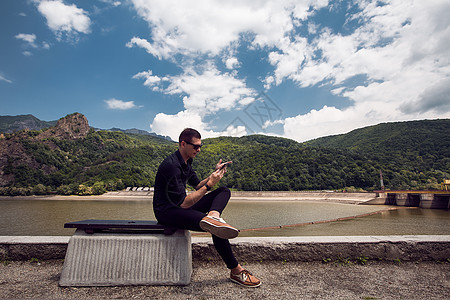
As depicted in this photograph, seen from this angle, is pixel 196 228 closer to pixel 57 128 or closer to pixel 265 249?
pixel 265 249

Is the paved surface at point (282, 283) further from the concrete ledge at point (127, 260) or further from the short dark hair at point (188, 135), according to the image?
the short dark hair at point (188, 135)

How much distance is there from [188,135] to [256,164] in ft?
275

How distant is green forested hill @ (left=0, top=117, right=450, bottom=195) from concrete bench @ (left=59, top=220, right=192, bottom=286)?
69412 millimetres

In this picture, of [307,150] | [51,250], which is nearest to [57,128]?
[307,150]

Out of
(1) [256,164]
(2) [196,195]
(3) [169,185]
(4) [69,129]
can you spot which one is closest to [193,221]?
(2) [196,195]

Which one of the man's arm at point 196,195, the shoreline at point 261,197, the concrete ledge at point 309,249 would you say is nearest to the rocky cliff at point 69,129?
the shoreline at point 261,197

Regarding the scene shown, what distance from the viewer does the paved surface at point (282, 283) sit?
7.52ft

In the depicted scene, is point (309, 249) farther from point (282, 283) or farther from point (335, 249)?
point (282, 283)

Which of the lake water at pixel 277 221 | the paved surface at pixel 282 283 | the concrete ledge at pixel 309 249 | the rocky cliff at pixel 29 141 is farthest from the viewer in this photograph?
the rocky cliff at pixel 29 141

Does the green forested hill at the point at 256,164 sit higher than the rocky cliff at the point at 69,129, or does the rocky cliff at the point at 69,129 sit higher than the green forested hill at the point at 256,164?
the rocky cliff at the point at 69,129

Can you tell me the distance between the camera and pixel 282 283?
8.55 feet

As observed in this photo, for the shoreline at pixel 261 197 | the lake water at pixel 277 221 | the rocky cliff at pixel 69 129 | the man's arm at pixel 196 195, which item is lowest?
the shoreline at pixel 261 197

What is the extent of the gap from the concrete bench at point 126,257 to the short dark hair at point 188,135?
3.40ft

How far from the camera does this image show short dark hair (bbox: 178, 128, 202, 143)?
283 cm
